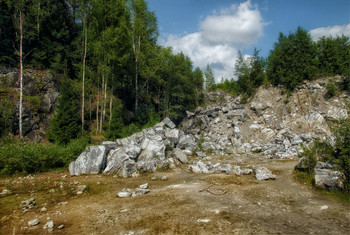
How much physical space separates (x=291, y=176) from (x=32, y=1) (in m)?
33.3

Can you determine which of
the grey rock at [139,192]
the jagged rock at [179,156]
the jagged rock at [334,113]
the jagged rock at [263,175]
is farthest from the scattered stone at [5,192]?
the jagged rock at [334,113]

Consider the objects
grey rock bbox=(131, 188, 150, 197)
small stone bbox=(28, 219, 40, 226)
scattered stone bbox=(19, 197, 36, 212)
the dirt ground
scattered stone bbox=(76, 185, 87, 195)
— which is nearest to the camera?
the dirt ground

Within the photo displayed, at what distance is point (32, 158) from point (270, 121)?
25576mm

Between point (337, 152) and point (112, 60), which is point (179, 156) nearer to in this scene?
point (337, 152)

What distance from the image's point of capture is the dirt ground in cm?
552

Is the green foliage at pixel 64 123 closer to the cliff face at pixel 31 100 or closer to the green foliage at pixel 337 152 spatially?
the cliff face at pixel 31 100

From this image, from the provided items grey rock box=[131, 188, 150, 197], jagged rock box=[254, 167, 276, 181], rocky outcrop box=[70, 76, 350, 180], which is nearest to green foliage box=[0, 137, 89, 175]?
rocky outcrop box=[70, 76, 350, 180]

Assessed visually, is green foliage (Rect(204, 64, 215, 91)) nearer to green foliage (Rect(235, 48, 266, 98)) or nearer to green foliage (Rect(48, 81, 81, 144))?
green foliage (Rect(235, 48, 266, 98))

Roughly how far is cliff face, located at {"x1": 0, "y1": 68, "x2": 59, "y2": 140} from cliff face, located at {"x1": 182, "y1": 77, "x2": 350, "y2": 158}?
1699 cm

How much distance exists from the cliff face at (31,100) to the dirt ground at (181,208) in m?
9.05

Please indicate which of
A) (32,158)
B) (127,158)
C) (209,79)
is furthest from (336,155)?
(209,79)

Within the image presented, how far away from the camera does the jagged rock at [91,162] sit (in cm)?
1191

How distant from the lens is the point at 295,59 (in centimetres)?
2588

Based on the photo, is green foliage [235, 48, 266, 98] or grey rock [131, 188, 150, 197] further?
green foliage [235, 48, 266, 98]
